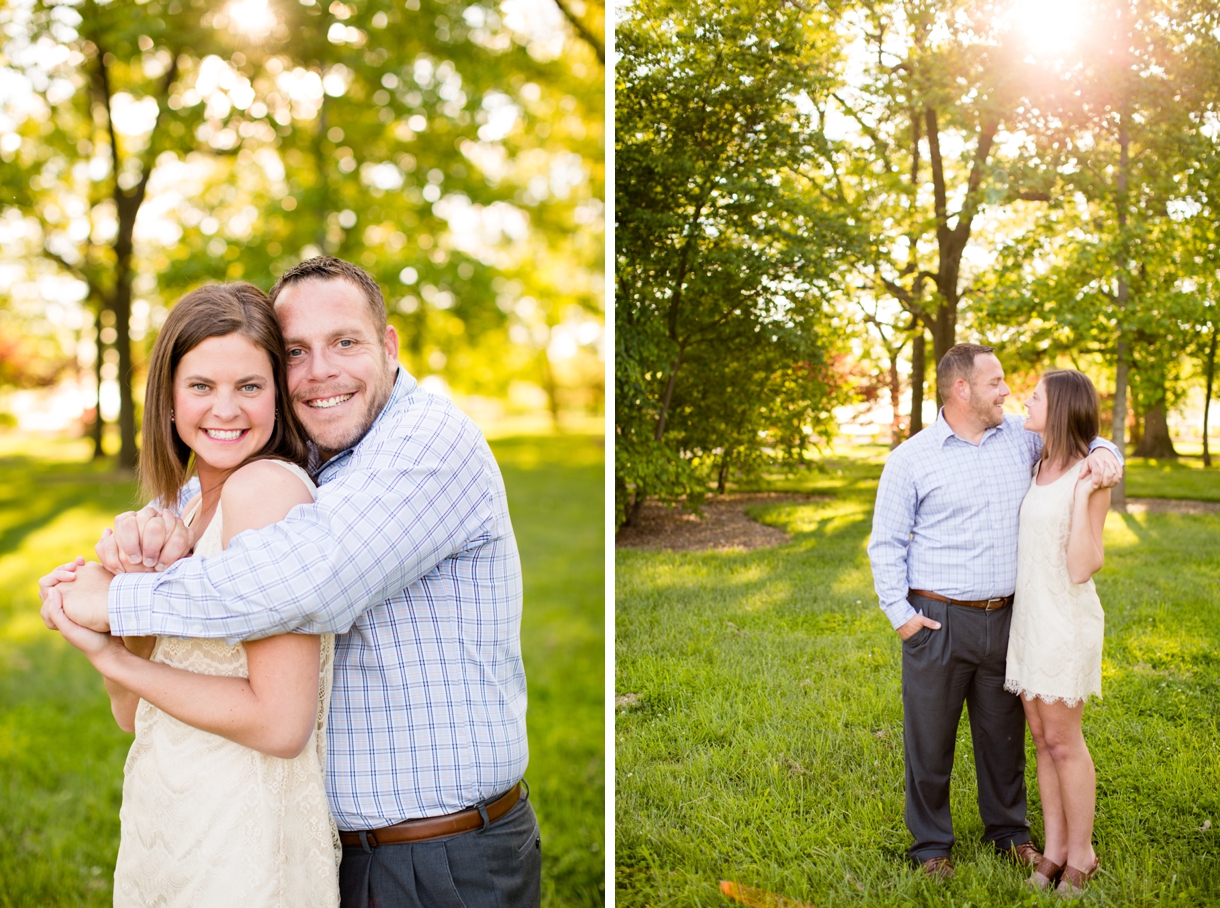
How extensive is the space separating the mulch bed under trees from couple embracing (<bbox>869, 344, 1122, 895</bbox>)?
51 cm

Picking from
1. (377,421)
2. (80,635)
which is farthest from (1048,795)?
(80,635)

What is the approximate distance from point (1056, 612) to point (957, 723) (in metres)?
0.47

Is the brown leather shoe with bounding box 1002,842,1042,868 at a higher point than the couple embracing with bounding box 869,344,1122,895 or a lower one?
Answer: lower

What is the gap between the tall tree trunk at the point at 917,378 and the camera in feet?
9.78

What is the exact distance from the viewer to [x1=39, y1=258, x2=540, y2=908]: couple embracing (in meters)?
1.52

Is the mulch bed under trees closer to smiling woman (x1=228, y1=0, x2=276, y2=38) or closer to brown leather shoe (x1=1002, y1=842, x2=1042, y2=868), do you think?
brown leather shoe (x1=1002, y1=842, x2=1042, y2=868)

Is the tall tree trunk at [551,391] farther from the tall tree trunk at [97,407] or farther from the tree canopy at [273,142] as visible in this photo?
the tall tree trunk at [97,407]

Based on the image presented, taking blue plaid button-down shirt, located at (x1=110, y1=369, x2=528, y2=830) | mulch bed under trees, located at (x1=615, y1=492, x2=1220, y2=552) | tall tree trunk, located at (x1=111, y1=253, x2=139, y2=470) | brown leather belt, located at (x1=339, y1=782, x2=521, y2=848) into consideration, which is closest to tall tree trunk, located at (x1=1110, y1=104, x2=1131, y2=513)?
mulch bed under trees, located at (x1=615, y1=492, x2=1220, y2=552)

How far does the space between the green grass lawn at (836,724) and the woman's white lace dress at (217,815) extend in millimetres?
1484

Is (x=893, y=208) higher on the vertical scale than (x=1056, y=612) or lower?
higher

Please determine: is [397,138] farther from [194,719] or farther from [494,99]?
[194,719]

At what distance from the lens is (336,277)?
1876 mm

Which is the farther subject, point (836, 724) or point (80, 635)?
point (836, 724)

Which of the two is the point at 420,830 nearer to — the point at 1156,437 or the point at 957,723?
the point at 957,723
